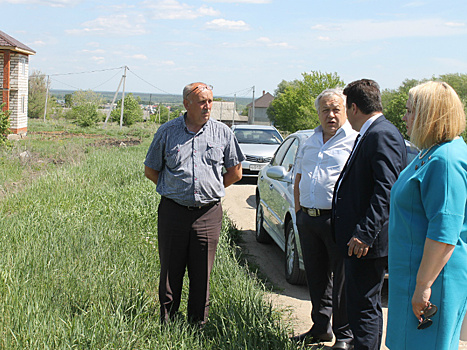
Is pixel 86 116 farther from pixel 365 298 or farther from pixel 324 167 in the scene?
pixel 365 298

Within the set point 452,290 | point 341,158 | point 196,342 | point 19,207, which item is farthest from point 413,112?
point 19,207

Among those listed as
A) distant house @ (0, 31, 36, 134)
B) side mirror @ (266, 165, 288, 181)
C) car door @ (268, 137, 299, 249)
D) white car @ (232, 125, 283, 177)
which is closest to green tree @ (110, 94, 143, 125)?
distant house @ (0, 31, 36, 134)

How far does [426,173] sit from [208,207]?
6.16ft

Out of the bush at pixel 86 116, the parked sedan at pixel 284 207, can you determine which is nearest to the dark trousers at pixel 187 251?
the parked sedan at pixel 284 207

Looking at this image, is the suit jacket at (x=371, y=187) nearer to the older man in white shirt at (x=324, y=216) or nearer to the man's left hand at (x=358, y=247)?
the man's left hand at (x=358, y=247)

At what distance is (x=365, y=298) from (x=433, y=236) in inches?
44.9

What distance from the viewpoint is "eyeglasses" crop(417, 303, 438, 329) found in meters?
2.50

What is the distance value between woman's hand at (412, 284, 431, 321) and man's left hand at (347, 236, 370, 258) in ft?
2.66

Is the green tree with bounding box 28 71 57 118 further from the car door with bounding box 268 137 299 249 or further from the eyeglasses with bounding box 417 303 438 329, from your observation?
the eyeglasses with bounding box 417 303 438 329

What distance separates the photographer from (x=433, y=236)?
95.7 inches

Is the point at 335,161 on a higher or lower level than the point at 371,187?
higher

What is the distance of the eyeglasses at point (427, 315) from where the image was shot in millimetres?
2502

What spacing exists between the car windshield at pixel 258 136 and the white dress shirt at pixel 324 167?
1247 cm

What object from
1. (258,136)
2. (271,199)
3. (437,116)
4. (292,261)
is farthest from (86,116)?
(437,116)
